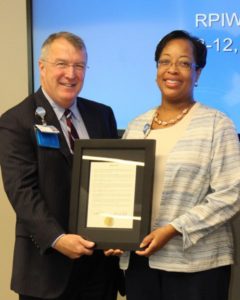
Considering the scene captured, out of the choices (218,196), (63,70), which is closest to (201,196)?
(218,196)

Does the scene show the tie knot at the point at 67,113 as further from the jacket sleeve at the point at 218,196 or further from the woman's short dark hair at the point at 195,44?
the jacket sleeve at the point at 218,196

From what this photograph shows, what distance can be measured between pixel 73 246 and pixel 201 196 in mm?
411

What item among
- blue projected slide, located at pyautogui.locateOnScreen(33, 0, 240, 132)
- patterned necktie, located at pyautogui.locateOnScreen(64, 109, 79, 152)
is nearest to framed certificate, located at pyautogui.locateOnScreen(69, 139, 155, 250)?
patterned necktie, located at pyautogui.locateOnScreen(64, 109, 79, 152)

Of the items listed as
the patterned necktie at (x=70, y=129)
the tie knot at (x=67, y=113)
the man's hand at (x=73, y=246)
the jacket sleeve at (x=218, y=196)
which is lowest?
the man's hand at (x=73, y=246)

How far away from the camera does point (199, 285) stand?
1.42 meters

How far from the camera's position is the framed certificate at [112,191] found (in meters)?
1.45

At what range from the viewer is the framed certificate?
4.75 ft

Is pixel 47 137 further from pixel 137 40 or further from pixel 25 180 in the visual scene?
pixel 137 40

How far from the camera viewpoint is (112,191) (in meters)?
1.48

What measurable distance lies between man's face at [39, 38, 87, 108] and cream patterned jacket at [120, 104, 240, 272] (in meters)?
0.42

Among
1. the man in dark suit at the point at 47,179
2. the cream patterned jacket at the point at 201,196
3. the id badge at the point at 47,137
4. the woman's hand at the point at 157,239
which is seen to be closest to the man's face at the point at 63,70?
the man in dark suit at the point at 47,179

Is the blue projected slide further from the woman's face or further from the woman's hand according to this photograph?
the woman's hand

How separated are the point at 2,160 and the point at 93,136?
0.33 meters

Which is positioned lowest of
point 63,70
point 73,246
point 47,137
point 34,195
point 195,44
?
point 73,246
